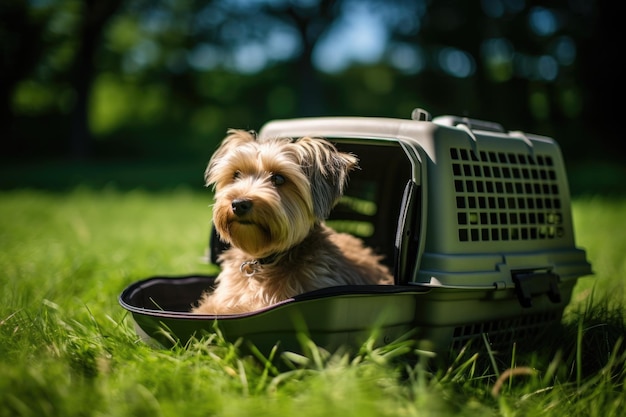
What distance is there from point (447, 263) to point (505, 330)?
0.75 m

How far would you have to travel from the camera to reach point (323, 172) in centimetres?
329

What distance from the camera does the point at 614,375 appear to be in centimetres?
280

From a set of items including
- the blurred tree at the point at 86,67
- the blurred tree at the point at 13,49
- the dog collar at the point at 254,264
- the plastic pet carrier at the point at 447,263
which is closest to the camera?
the plastic pet carrier at the point at 447,263

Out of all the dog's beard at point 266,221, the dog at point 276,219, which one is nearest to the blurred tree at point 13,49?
the dog at point 276,219

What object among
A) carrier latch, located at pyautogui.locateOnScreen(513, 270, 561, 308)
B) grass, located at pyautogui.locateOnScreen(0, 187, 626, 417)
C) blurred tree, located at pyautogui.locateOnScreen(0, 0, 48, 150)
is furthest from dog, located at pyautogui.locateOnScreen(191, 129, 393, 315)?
blurred tree, located at pyautogui.locateOnScreen(0, 0, 48, 150)

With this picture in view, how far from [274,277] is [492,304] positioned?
1330 millimetres

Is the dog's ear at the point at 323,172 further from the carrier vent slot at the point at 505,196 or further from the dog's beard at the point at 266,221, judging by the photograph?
the carrier vent slot at the point at 505,196

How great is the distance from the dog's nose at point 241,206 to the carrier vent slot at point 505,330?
1.40 m

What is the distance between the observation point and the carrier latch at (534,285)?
3.16m

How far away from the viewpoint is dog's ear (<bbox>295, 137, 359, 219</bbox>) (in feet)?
10.8

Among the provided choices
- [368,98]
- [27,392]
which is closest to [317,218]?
[27,392]

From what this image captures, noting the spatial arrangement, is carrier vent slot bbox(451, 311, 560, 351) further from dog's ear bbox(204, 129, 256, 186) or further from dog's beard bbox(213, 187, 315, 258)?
dog's ear bbox(204, 129, 256, 186)

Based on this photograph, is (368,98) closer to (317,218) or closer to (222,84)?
(222,84)

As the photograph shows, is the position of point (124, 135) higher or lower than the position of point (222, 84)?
lower
